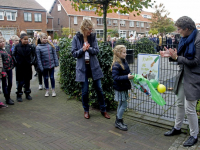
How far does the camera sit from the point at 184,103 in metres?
3.55

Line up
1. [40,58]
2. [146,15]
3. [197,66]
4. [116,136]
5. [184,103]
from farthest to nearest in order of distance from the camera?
1. [146,15]
2. [40,58]
3. [116,136]
4. [184,103]
5. [197,66]

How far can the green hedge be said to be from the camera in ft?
16.3

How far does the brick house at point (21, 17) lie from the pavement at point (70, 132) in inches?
1386

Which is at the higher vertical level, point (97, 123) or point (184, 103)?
point (184, 103)

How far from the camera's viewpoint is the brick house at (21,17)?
3628 centimetres

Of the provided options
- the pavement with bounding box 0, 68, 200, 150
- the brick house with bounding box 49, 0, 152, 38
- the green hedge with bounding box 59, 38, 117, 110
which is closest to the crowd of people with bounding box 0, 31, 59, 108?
the green hedge with bounding box 59, 38, 117, 110

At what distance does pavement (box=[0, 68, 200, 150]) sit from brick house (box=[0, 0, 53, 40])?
35201 millimetres

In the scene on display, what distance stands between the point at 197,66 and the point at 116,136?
6.15ft

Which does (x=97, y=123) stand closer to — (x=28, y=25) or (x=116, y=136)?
(x=116, y=136)

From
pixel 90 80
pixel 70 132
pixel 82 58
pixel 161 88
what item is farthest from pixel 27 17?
pixel 161 88

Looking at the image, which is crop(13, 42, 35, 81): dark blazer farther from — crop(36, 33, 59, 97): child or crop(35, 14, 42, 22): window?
crop(35, 14, 42, 22): window

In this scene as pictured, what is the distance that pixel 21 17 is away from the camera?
1523 inches

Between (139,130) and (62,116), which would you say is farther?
(62,116)

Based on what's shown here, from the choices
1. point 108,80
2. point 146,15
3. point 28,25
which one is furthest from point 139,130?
point 146,15
